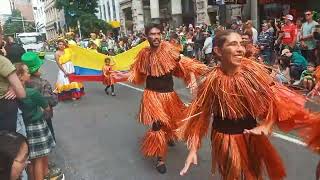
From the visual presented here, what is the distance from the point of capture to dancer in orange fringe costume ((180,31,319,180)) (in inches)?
135

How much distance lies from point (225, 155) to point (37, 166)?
225cm

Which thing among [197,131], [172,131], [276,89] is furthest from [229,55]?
[172,131]

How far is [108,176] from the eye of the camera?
5.67 metres

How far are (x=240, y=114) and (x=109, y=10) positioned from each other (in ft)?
149

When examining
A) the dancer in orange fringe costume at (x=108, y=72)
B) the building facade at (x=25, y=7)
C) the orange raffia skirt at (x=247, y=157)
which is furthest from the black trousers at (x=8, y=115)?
the building facade at (x=25, y=7)

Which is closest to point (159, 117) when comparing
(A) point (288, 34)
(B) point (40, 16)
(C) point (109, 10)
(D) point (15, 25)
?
(A) point (288, 34)

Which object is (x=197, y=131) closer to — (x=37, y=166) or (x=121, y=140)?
(x=37, y=166)

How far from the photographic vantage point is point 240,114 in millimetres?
3555

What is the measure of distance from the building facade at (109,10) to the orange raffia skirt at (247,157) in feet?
132

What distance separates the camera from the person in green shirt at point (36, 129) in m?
4.57

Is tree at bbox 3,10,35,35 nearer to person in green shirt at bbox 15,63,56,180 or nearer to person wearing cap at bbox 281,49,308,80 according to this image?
person wearing cap at bbox 281,49,308,80

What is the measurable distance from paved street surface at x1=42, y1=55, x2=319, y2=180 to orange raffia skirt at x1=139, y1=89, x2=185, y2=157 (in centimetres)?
33

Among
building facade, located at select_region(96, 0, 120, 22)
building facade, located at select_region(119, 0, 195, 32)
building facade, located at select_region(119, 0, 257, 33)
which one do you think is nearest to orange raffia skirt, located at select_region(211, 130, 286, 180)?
building facade, located at select_region(119, 0, 257, 33)

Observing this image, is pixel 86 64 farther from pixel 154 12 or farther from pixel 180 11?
pixel 154 12
